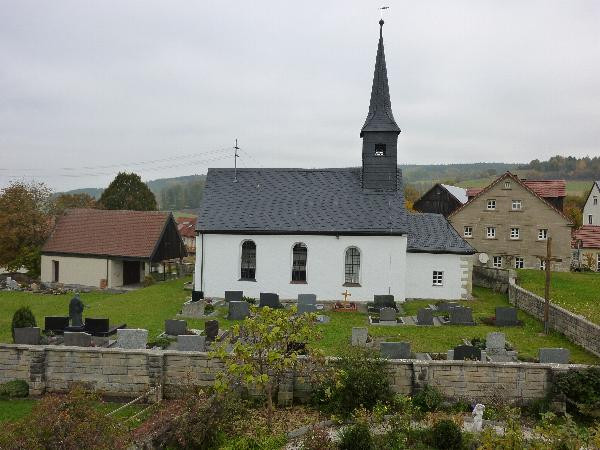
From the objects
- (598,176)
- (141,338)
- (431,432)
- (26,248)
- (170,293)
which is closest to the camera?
(431,432)

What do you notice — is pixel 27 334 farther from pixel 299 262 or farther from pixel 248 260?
pixel 299 262

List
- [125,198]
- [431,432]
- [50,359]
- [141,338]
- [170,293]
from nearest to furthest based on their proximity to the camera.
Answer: [431,432] → [50,359] → [141,338] → [170,293] → [125,198]

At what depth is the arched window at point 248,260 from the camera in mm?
31516

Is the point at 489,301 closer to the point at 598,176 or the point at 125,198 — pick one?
the point at 125,198

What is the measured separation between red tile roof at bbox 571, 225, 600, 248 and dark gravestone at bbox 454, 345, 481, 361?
1715 inches

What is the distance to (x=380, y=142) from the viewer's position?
108 ft

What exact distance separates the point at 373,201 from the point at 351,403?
753 inches

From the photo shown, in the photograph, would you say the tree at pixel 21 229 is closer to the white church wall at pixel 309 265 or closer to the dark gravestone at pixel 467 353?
the white church wall at pixel 309 265

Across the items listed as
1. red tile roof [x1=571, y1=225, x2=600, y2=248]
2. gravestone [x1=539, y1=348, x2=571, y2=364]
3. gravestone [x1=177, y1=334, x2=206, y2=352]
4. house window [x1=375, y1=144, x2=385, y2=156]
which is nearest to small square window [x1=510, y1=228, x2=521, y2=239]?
red tile roof [x1=571, y1=225, x2=600, y2=248]

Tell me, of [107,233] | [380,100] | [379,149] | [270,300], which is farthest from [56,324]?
[380,100]

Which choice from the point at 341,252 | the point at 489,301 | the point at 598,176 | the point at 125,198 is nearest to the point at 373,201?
the point at 341,252

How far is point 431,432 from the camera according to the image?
12727 millimetres

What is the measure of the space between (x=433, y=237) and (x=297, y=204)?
29.0 feet

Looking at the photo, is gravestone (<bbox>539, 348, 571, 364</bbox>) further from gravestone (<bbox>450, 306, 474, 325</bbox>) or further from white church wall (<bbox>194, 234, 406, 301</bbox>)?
white church wall (<bbox>194, 234, 406, 301</bbox>)
